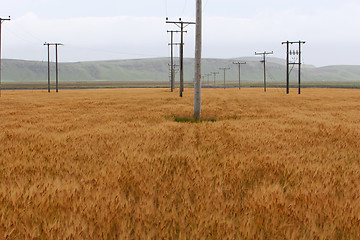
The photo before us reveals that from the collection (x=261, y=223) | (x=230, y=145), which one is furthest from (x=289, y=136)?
(x=261, y=223)

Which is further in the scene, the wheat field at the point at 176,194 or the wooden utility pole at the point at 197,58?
the wooden utility pole at the point at 197,58

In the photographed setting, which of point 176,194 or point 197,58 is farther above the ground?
point 197,58

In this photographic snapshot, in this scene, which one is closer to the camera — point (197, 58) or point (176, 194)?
point (176, 194)

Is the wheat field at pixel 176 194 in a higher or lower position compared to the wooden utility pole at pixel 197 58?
lower

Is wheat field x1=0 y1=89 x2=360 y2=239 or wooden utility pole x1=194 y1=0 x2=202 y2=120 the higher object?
wooden utility pole x1=194 y1=0 x2=202 y2=120

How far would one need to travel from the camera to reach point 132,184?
427 centimetres

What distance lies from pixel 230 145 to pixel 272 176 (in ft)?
9.33

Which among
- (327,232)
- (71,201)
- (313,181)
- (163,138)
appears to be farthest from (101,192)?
(163,138)

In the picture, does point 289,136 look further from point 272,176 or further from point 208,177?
point 208,177

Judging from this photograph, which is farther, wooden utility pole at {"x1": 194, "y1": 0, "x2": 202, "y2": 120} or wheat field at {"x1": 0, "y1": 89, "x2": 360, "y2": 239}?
wooden utility pole at {"x1": 194, "y1": 0, "x2": 202, "y2": 120}

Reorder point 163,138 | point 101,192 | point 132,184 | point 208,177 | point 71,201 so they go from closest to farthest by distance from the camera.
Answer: point 71,201
point 101,192
point 132,184
point 208,177
point 163,138

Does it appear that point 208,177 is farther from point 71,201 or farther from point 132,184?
point 71,201

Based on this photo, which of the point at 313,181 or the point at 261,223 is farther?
the point at 313,181

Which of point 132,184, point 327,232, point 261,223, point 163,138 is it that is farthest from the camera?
point 163,138
